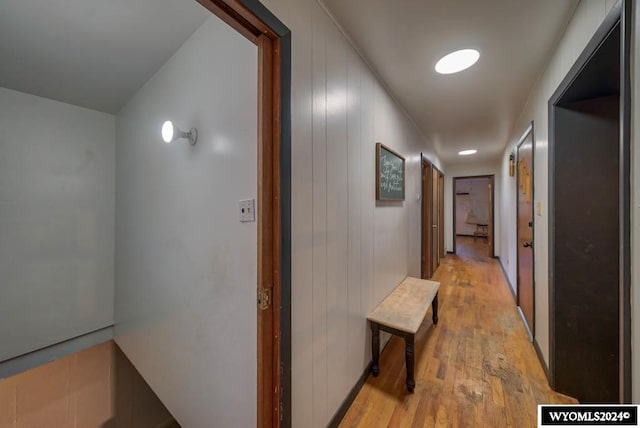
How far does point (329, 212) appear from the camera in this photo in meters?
1.29

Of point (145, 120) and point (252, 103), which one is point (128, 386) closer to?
point (145, 120)

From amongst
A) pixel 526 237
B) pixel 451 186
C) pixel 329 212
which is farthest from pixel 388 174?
pixel 451 186

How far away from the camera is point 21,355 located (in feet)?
6.39

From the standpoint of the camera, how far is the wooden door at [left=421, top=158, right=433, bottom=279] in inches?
141

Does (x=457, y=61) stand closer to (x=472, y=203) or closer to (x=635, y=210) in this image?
(x=635, y=210)

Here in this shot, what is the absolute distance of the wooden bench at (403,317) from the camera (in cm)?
158

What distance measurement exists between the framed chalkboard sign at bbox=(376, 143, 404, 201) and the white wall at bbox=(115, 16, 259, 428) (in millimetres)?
1203

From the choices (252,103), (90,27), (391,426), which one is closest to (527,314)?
(391,426)

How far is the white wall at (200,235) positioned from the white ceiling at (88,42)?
98 mm

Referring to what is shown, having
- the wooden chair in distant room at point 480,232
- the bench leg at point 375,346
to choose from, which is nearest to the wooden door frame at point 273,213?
the bench leg at point 375,346

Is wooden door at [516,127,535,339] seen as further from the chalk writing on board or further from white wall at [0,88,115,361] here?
white wall at [0,88,115,361]

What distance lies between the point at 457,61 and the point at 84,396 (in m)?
4.31

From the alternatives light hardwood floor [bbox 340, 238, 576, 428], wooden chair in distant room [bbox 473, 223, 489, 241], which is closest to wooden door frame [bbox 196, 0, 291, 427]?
light hardwood floor [bbox 340, 238, 576, 428]

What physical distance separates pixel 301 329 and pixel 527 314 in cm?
254
